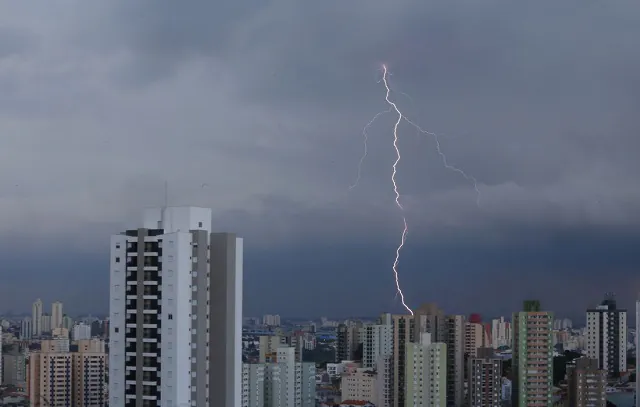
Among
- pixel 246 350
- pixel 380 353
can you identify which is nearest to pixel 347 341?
pixel 380 353

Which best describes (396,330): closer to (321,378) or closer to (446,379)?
(321,378)

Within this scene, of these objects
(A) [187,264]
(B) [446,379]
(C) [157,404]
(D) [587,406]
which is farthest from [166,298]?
(D) [587,406]

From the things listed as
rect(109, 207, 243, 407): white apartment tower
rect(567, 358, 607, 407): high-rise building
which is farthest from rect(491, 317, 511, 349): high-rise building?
rect(109, 207, 243, 407): white apartment tower

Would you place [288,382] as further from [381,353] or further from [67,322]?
[67,322]

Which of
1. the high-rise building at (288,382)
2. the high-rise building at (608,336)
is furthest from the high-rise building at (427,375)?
the high-rise building at (608,336)

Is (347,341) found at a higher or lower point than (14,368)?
higher

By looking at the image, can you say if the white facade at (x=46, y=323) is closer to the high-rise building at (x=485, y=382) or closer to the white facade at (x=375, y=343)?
the white facade at (x=375, y=343)
